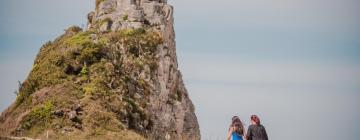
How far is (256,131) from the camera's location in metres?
20.0

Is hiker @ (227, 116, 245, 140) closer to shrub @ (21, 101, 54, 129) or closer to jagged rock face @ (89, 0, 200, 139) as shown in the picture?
shrub @ (21, 101, 54, 129)

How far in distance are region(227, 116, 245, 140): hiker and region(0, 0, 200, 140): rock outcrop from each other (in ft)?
39.9

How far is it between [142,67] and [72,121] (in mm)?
14130

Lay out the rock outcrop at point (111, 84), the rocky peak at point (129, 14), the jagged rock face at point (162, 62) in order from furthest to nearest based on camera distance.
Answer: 1. the rocky peak at point (129, 14)
2. the jagged rock face at point (162, 62)
3. the rock outcrop at point (111, 84)

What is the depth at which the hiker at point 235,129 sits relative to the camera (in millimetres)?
20172

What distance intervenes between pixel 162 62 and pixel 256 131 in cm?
2943

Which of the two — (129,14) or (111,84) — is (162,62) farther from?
(111,84)

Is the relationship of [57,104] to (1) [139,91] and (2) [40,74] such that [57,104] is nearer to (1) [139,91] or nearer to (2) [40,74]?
(2) [40,74]

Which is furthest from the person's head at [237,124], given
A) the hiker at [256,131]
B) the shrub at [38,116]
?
the shrub at [38,116]

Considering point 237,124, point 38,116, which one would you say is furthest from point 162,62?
point 237,124

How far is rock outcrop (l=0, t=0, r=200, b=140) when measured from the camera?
109 feet

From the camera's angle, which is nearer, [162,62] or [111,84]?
[111,84]

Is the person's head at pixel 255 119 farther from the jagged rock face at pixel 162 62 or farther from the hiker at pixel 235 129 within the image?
the jagged rock face at pixel 162 62

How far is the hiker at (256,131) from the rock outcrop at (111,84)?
1247 centimetres
